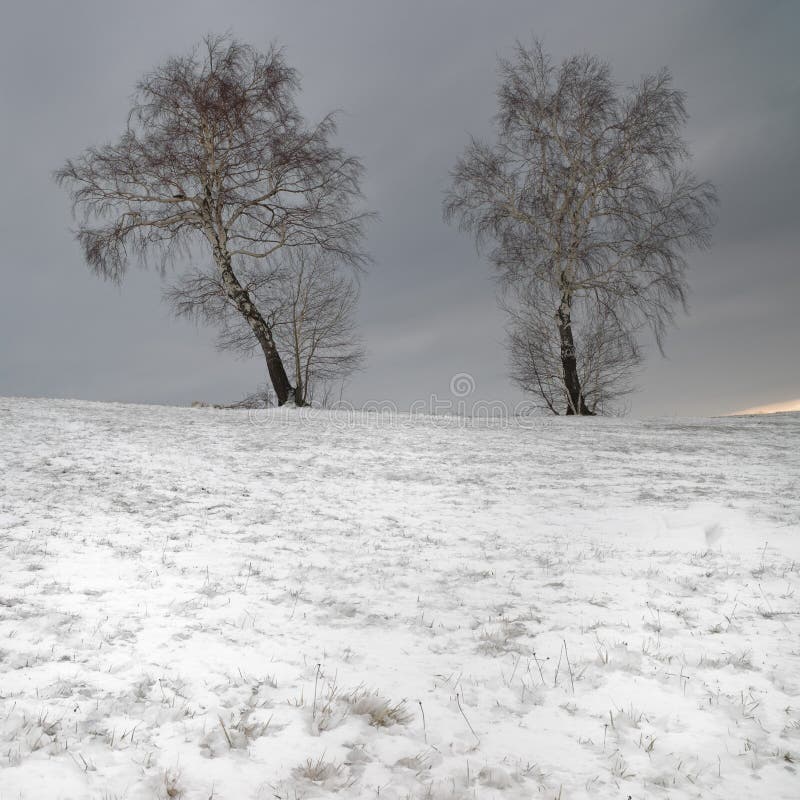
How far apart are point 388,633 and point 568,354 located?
18.5m

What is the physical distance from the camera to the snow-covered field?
2.71 metres

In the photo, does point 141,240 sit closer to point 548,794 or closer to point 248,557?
point 248,557

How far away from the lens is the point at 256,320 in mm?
19078

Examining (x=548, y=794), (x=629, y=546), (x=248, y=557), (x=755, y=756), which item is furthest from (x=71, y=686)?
(x=629, y=546)

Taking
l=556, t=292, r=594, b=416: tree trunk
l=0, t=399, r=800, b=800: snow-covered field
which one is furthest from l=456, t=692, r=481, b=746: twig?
l=556, t=292, r=594, b=416: tree trunk

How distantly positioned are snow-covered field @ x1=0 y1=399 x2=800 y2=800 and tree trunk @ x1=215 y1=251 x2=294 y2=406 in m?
10.5

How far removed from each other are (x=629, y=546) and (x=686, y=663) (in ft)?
8.20

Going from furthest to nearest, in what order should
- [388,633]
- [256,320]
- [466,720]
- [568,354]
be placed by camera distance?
1. [568,354]
2. [256,320]
3. [388,633]
4. [466,720]

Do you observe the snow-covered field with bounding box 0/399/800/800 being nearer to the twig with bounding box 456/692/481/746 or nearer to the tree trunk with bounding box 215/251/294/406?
the twig with bounding box 456/692/481/746

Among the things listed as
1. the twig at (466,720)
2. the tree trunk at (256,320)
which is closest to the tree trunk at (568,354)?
the tree trunk at (256,320)

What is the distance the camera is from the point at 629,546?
6172 mm

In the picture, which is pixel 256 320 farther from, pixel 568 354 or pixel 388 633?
pixel 388 633

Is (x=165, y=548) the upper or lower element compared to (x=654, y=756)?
upper

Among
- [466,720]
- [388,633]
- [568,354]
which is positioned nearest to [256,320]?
[568,354]
